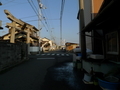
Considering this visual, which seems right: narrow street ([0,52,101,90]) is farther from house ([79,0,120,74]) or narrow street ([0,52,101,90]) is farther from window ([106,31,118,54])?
window ([106,31,118,54])

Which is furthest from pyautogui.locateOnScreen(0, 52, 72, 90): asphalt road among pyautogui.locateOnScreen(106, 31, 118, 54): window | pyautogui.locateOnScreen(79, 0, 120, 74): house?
pyautogui.locateOnScreen(106, 31, 118, 54): window

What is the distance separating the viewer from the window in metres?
6.10

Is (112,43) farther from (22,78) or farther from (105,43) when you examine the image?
(22,78)

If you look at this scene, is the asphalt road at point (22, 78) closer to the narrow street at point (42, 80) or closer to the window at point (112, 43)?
the narrow street at point (42, 80)

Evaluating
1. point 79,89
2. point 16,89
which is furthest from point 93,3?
point 16,89

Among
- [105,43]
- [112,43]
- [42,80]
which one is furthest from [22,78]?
[105,43]

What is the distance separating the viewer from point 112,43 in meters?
6.55

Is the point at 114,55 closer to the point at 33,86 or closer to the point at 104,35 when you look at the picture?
the point at 104,35

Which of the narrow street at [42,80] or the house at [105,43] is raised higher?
the house at [105,43]

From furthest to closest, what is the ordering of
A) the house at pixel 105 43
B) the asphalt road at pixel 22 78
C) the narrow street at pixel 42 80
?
the house at pixel 105 43, the asphalt road at pixel 22 78, the narrow street at pixel 42 80

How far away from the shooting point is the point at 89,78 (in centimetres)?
476

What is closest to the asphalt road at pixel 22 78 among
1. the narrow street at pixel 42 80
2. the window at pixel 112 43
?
the narrow street at pixel 42 80

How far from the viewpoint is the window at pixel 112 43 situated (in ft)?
20.0

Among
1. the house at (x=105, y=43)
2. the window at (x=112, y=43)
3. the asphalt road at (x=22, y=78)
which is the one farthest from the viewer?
the window at (x=112, y=43)
